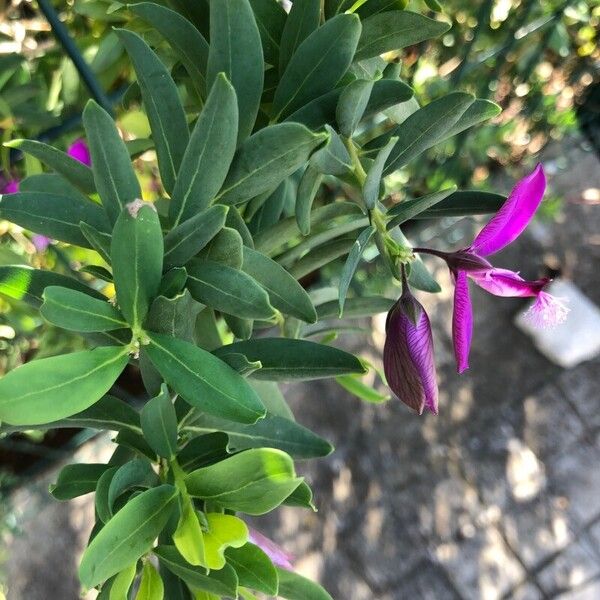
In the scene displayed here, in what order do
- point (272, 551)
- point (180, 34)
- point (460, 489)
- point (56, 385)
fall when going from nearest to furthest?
point (56, 385) → point (180, 34) → point (272, 551) → point (460, 489)

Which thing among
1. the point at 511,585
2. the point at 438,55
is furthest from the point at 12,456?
the point at 438,55

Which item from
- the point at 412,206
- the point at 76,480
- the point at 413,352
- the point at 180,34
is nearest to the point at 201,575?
the point at 76,480

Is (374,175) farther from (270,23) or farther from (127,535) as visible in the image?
(127,535)

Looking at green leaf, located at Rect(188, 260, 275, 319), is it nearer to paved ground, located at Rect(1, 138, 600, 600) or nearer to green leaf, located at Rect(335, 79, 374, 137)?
green leaf, located at Rect(335, 79, 374, 137)

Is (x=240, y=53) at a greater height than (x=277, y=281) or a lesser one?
greater

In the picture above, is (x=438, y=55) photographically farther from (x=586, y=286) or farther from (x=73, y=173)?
(x=73, y=173)

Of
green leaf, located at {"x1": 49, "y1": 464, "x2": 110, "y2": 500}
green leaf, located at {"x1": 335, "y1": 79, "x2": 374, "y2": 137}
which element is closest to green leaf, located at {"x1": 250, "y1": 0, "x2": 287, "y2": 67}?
green leaf, located at {"x1": 335, "y1": 79, "x2": 374, "y2": 137}
